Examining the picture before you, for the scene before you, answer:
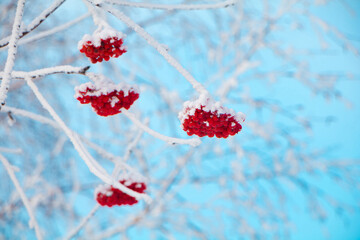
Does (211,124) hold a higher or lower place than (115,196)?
higher

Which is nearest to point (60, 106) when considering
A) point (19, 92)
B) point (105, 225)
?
point (19, 92)

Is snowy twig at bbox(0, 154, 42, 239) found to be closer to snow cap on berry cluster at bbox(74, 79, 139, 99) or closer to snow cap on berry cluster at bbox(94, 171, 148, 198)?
snow cap on berry cluster at bbox(94, 171, 148, 198)

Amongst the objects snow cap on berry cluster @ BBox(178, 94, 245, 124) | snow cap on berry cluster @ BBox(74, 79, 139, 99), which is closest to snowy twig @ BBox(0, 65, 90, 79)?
snow cap on berry cluster @ BBox(74, 79, 139, 99)

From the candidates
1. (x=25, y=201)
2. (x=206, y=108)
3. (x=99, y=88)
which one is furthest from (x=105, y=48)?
(x=25, y=201)

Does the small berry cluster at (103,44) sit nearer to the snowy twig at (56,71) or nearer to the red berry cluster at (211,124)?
the snowy twig at (56,71)

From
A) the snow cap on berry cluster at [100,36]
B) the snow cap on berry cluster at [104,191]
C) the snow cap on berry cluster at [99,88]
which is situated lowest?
the snow cap on berry cluster at [104,191]

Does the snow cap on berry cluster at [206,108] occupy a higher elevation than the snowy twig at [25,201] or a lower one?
higher

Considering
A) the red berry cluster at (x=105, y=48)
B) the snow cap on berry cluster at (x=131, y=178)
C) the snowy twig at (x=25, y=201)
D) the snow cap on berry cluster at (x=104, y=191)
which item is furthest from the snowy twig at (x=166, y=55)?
the snowy twig at (x=25, y=201)

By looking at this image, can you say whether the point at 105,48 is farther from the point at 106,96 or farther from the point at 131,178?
the point at 131,178
